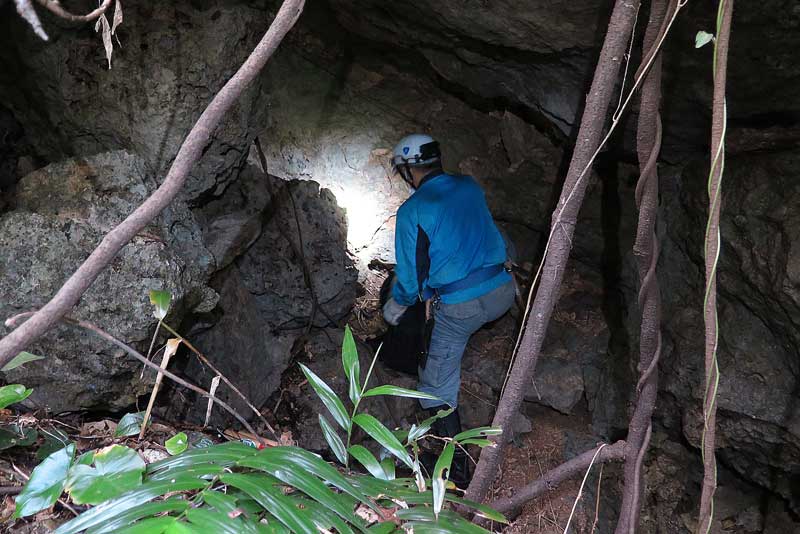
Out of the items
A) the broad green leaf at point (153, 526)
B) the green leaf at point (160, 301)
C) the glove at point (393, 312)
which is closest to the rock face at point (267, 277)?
the glove at point (393, 312)

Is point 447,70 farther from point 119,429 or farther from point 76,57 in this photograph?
point 119,429

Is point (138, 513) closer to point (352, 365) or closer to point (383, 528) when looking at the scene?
point (383, 528)

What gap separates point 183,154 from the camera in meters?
0.97

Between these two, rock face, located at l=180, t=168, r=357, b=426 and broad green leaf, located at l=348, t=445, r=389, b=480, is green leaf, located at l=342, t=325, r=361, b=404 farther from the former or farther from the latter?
rock face, located at l=180, t=168, r=357, b=426

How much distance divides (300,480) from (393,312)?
3071 mm

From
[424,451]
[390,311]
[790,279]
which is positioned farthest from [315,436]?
[790,279]

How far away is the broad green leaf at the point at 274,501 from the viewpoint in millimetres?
888

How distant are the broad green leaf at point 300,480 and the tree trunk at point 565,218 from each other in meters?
0.44

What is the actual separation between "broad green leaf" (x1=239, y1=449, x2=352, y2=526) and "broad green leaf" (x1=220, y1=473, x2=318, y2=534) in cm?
3

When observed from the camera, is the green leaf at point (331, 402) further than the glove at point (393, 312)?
No

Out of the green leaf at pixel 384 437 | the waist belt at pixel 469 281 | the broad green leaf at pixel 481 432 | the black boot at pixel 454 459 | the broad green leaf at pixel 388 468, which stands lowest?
the black boot at pixel 454 459

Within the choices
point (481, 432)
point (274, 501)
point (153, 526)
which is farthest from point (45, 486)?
point (481, 432)

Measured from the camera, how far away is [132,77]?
9.78 feet

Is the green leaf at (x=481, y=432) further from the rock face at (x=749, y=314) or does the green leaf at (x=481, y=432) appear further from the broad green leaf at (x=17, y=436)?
the rock face at (x=749, y=314)
